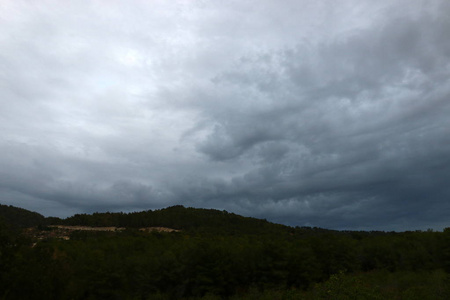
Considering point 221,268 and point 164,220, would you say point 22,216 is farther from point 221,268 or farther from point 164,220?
point 221,268

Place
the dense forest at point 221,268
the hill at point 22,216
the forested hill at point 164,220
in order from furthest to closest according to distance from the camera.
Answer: the forested hill at point 164,220, the hill at point 22,216, the dense forest at point 221,268

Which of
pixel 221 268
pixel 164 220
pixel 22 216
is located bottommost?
pixel 221 268

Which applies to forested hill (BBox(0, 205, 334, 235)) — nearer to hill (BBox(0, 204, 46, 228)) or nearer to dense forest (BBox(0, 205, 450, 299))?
→ hill (BBox(0, 204, 46, 228))

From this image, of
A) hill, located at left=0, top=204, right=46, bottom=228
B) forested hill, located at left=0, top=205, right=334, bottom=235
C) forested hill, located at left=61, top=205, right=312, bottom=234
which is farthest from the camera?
forested hill, located at left=61, top=205, right=312, bottom=234

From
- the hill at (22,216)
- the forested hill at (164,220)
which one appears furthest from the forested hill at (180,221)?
the hill at (22,216)

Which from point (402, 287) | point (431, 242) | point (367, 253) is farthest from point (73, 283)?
point (431, 242)

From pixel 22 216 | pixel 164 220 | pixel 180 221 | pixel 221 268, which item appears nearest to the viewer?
pixel 221 268

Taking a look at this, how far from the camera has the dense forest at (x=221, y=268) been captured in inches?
866

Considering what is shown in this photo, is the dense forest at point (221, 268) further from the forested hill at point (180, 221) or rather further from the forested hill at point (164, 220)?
the forested hill at point (180, 221)

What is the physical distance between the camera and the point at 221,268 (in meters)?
32.8

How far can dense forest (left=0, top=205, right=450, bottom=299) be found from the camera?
22.0m

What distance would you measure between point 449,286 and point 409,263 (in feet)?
87.5

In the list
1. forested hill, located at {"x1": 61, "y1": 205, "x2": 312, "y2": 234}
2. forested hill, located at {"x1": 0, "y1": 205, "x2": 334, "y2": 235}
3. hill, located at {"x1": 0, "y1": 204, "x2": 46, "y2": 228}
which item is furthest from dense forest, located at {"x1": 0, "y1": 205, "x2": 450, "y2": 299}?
forested hill, located at {"x1": 61, "y1": 205, "x2": 312, "y2": 234}

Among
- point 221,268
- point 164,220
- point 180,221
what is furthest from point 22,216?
point 221,268
